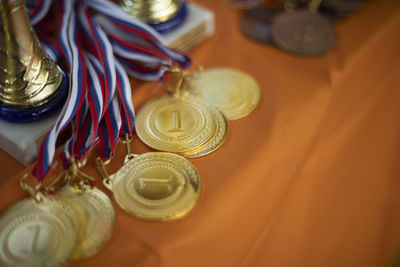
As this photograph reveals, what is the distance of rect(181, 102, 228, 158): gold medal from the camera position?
792 mm

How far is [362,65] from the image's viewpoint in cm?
109

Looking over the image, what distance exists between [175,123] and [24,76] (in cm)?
31

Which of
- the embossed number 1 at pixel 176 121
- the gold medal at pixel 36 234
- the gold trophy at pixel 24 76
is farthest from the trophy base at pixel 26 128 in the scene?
the embossed number 1 at pixel 176 121

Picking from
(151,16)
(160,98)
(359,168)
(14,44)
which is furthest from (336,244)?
(14,44)

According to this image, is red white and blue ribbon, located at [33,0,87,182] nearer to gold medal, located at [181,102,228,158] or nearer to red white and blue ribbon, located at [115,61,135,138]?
red white and blue ribbon, located at [115,61,135,138]

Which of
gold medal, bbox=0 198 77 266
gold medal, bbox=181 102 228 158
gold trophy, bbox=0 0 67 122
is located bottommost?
gold medal, bbox=0 198 77 266

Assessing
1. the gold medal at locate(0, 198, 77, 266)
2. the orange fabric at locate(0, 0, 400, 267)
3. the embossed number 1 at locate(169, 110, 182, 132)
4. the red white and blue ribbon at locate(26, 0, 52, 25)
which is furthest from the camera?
the red white and blue ribbon at locate(26, 0, 52, 25)

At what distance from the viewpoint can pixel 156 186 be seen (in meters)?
0.71

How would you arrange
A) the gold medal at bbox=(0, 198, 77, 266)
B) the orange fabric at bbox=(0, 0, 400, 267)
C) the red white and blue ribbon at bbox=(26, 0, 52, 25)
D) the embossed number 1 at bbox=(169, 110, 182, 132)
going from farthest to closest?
the red white and blue ribbon at bbox=(26, 0, 52, 25) < the embossed number 1 at bbox=(169, 110, 182, 132) < the orange fabric at bbox=(0, 0, 400, 267) < the gold medal at bbox=(0, 198, 77, 266)

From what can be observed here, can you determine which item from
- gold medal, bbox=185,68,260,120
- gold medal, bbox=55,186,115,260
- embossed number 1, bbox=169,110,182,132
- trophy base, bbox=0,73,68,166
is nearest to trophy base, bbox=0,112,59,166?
trophy base, bbox=0,73,68,166

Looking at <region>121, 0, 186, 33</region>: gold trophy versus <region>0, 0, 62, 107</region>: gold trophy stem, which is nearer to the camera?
<region>0, 0, 62, 107</region>: gold trophy stem

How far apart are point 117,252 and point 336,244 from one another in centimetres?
66

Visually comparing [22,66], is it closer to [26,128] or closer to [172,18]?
[26,128]

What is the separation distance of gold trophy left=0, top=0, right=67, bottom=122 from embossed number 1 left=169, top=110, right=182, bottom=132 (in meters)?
0.23
